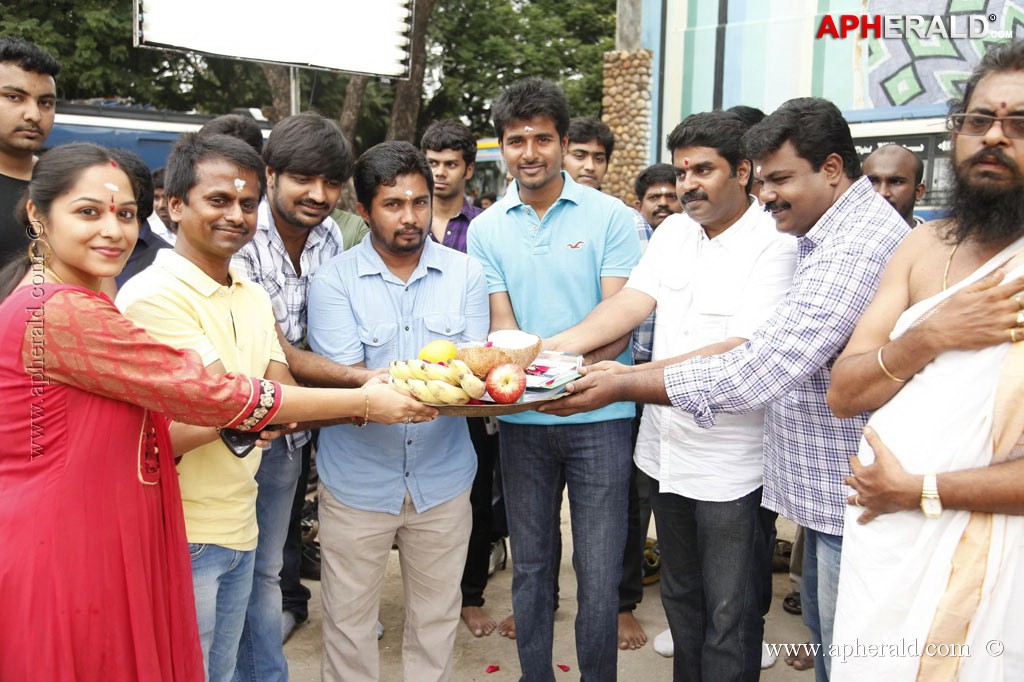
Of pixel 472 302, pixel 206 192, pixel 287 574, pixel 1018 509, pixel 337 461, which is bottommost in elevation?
pixel 287 574

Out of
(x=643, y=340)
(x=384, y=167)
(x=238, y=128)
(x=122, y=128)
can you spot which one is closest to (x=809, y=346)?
(x=643, y=340)

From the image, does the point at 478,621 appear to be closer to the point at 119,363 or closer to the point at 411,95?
the point at 119,363

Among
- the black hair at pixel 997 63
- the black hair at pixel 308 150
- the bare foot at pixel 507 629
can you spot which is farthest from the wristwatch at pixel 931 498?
the bare foot at pixel 507 629

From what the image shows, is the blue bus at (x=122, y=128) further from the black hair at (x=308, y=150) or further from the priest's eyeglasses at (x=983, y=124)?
the priest's eyeglasses at (x=983, y=124)

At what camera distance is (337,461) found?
125 inches

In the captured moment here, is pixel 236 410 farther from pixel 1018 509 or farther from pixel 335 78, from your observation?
pixel 335 78

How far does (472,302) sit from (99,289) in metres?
1.43

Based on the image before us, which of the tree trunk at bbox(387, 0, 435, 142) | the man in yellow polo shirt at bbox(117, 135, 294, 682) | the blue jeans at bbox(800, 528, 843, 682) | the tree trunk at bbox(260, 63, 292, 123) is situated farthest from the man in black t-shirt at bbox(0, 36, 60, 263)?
the tree trunk at bbox(387, 0, 435, 142)

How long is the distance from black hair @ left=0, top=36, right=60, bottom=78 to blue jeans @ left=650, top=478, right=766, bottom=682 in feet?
12.4

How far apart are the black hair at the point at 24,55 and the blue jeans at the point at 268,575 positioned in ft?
8.22

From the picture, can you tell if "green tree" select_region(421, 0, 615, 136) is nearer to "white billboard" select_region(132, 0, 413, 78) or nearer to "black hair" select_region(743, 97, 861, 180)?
"white billboard" select_region(132, 0, 413, 78)

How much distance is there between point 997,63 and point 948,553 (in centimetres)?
128

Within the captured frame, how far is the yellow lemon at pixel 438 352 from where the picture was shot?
9.42 feet

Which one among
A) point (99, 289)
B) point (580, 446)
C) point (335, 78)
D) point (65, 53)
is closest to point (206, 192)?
point (99, 289)
